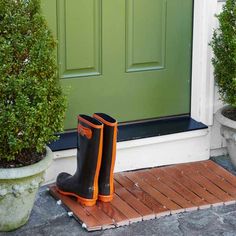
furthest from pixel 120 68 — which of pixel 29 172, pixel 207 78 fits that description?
pixel 29 172

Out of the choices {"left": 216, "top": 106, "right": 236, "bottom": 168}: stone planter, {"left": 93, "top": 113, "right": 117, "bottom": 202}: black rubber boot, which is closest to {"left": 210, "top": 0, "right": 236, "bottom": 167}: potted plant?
{"left": 216, "top": 106, "right": 236, "bottom": 168}: stone planter

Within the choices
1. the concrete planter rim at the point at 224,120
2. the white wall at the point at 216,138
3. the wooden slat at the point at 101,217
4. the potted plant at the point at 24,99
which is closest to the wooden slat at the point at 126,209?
the wooden slat at the point at 101,217

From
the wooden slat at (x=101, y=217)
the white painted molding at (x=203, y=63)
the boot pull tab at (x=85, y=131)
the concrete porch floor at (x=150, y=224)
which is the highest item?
the white painted molding at (x=203, y=63)

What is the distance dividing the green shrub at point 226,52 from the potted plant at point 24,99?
124cm

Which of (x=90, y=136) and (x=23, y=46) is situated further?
(x=90, y=136)

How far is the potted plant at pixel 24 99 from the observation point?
10.7ft

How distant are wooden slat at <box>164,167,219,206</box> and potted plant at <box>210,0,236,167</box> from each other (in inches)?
15.5

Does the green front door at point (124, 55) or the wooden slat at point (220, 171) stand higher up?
the green front door at point (124, 55)

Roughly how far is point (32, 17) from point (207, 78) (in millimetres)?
1545

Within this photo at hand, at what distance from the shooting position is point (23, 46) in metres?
3.28

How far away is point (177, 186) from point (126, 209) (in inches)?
18.9

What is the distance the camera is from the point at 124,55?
427 centimetres

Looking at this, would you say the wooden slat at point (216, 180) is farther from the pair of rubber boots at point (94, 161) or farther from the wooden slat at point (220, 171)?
the pair of rubber boots at point (94, 161)

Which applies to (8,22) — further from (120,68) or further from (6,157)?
(120,68)
